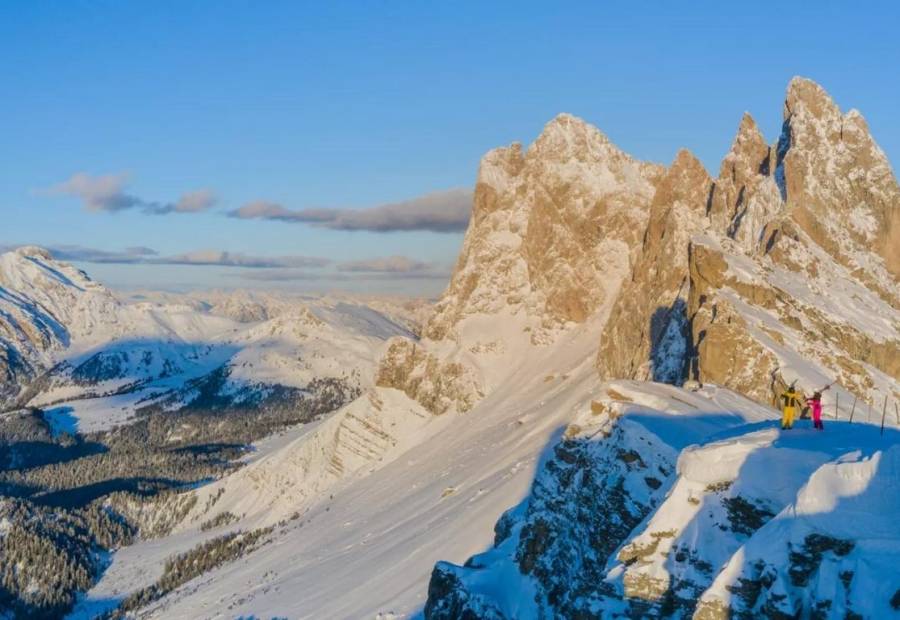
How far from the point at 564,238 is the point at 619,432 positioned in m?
138

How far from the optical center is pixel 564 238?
180375 millimetres

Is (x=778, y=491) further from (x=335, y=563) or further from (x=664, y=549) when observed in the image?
(x=335, y=563)

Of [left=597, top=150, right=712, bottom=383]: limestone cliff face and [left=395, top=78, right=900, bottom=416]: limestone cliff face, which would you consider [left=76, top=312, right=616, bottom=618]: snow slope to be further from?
[left=395, top=78, right=900, bottom=416]: limestone cliff face

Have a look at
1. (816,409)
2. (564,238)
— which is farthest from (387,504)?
(816,409)

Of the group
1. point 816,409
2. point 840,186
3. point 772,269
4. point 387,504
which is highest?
point 840,186

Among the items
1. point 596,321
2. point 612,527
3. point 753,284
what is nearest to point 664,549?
point 612,527

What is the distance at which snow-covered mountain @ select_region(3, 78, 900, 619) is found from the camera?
27.4 m

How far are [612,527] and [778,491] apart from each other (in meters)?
14.7

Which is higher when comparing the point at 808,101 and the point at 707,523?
the point at 808,101

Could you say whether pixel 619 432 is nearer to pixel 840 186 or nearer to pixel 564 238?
pixel 840 186

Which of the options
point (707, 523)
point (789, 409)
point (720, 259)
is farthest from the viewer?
point (720, 259)

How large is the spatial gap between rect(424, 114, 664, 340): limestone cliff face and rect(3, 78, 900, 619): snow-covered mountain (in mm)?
491

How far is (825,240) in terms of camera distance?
119 metres

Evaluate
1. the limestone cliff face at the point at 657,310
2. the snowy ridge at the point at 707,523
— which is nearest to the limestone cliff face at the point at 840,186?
the limestone cliff face at the point at 657,310
